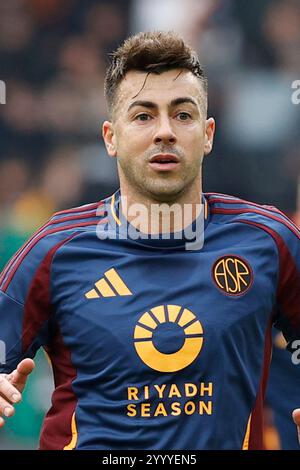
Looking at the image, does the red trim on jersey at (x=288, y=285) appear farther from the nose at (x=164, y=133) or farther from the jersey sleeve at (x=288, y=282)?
the nose at (x=164, y=133)

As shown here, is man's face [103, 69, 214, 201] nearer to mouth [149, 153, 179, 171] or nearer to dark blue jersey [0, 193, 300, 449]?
mouth [149, 153, 179, 171]

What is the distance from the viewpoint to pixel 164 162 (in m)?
3.74

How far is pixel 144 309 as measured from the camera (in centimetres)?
370

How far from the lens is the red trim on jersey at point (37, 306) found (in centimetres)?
373

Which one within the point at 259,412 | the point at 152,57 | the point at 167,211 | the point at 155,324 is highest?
the point at 152,57

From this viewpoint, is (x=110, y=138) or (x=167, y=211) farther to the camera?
(x=110, y=138)

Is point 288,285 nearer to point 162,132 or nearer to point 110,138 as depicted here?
point 162,132

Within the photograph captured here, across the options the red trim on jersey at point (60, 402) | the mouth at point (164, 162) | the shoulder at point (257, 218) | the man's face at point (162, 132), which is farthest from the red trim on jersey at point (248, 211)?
the red trim on jersey at point (60, 402)

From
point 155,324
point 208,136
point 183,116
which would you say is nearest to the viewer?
point 155,324

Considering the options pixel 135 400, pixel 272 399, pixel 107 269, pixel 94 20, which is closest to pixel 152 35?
pixel 107 269

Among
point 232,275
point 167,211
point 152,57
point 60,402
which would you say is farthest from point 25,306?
point 152,57

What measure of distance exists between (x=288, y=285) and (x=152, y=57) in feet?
3.16

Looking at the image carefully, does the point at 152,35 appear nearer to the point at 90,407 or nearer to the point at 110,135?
the point at 110,135

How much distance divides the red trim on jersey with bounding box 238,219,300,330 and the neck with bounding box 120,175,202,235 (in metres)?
0.33
